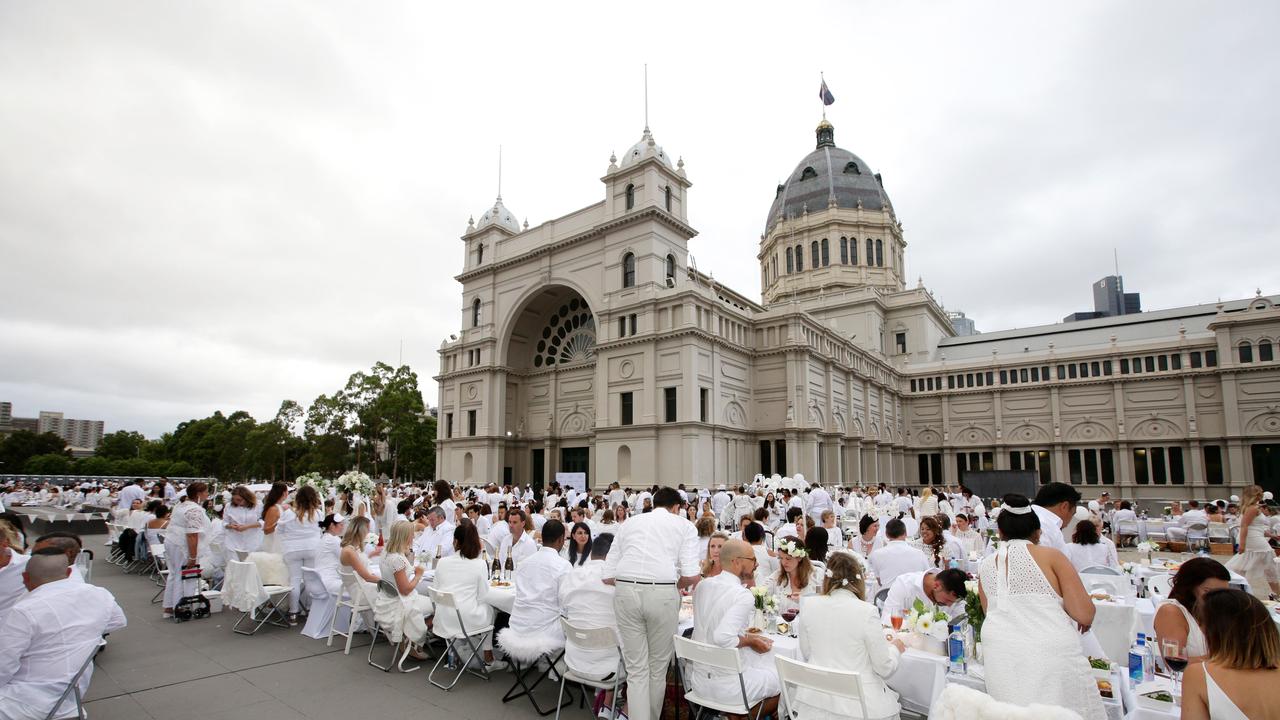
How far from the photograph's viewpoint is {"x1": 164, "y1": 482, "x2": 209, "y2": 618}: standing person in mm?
10484

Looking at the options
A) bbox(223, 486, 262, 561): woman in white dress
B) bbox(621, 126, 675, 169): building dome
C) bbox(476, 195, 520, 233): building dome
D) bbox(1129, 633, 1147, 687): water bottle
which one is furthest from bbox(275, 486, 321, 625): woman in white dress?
bbox(476, 195, 520, 233): building dome

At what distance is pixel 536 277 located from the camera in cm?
3706

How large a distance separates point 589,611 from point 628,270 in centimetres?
2745

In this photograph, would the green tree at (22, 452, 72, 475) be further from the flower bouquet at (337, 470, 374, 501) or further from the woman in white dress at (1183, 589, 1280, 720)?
the woman in white dress at (1183, 589, 1280, 720)

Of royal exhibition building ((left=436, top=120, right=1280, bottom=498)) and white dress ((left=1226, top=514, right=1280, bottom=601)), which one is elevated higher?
royal exhibition building ((left=436, top=120, right=1280, bottom=498))

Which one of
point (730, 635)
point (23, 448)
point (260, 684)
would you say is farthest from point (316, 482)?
point (23, 448)

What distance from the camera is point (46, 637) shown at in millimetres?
4918

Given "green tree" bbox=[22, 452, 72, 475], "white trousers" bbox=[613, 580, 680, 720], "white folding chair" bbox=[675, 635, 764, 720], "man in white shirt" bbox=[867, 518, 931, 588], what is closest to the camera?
"white folding chair" bbox=[675, 635, 764, 720]

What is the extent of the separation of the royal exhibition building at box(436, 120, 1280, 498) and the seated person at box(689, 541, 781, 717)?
23465 mm

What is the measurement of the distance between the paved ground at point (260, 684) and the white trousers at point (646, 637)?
3.62ft

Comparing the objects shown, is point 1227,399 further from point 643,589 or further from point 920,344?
point 643,589

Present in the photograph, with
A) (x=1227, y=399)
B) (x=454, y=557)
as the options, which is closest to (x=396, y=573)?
(x=454, y=557)

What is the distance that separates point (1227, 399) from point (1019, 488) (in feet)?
54.5

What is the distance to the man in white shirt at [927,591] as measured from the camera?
19.1 ft
